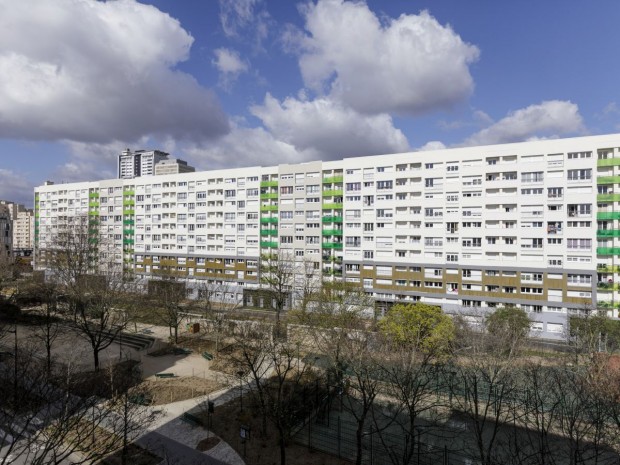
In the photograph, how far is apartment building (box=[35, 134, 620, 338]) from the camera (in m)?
43.8

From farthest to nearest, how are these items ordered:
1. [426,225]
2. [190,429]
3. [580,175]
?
1. [426,225]
2. [580,175]
3. [190,429]

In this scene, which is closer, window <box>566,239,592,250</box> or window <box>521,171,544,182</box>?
window <box>566,239,592,250</box>

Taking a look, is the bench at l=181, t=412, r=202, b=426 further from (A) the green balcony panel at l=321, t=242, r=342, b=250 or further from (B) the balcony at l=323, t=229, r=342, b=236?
(B) the balcony at l=323, t=229, r=342, b=236

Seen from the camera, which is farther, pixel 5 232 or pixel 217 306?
pixel 5 232

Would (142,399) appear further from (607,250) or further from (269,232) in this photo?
(607,250)

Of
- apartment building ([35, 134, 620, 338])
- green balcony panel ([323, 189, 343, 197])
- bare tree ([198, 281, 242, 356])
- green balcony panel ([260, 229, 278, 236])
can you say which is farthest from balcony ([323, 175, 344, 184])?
bare tree ([198, 281, 242, 356])

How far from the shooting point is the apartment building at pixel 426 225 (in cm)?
4378

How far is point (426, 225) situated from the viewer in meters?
51.7

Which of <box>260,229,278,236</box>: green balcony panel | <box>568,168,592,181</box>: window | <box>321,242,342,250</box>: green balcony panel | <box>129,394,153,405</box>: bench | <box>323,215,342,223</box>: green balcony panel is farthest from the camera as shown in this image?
<box>260,229,278,236</box>: green balcony panel

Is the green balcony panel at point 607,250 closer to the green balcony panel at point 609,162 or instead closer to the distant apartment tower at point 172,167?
the green balcony panel at point 609,162

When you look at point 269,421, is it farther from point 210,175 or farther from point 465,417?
point 210,175

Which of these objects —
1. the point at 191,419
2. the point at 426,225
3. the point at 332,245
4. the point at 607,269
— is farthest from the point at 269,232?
the point at 607,269

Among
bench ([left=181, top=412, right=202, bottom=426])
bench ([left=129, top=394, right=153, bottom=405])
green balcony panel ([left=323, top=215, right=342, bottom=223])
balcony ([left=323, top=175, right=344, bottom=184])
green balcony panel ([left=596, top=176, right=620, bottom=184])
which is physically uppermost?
balcony ([left=323, top=175, right=344, bottom=184])

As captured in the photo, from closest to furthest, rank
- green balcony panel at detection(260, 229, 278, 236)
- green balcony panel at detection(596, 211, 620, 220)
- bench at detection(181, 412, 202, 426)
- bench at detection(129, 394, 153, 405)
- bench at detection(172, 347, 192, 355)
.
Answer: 1. bench at detection(181, 412, 202, 426)
2. bench at detection(129, 394, 153, 405)
3. bench at detection(172, 347, 192, 355)
4. green balcony panel at detection(596, 211, 620, 220)
5. green balcony panel at detection(260, 229, 278, 236)
